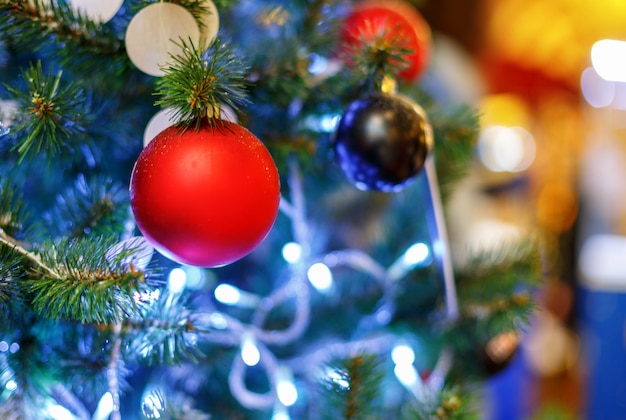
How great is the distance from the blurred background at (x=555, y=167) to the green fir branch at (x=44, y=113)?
691 millimetres

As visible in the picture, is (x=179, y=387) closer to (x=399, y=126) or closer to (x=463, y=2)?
(x=399, y=126)

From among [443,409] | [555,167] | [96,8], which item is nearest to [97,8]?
[96,8]

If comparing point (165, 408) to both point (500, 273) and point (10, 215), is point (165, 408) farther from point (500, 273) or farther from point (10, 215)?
point (500, 273)

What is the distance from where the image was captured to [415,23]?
0.55 m

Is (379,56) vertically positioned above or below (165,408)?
above

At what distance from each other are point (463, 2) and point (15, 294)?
172cm

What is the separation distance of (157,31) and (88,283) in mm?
163

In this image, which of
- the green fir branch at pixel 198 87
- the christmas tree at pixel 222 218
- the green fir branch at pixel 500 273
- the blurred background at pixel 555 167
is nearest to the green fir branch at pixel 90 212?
the christmas tree at pixel 222 218

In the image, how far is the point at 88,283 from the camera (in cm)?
30

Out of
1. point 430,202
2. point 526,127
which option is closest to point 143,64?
point 430,202

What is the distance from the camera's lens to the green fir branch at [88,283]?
0.98 ft

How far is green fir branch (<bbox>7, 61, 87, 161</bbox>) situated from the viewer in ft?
1.07

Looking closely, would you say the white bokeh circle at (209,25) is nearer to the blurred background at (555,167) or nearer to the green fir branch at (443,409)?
the green fir branch at (443,409)

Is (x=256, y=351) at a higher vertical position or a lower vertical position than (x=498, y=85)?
higher
